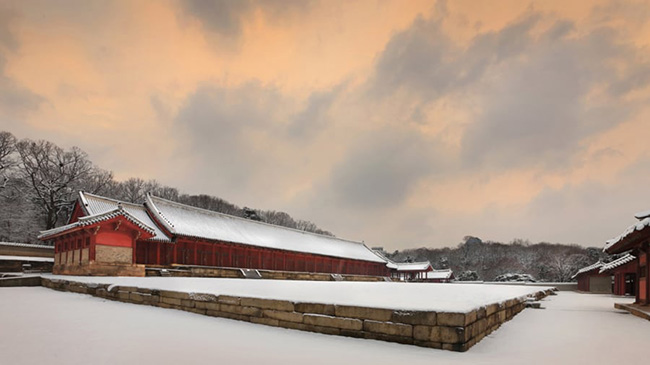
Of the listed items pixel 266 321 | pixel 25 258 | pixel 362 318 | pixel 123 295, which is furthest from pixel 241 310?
pixel 25 258

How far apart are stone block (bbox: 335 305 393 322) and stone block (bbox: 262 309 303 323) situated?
3.01 ft

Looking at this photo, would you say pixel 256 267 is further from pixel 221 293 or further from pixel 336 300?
pixel 336 300

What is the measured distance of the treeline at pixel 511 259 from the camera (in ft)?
185

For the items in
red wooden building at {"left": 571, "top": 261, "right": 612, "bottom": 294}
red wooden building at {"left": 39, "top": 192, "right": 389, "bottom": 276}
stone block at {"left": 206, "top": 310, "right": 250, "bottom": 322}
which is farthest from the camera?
red wooden building at {"left": 571, "top": 261, "right": 612, "bottom": 294}

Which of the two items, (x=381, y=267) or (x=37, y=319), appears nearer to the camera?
(x=37, y=319)

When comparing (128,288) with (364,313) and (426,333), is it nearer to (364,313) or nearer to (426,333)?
(364,313)

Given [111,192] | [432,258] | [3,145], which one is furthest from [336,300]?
[432,258]

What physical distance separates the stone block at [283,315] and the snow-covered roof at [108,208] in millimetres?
18614

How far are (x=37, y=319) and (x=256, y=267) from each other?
86.8 feet

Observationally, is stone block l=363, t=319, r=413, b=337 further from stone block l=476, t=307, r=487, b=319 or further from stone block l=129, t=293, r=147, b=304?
stone block l=129, t=293, r=147, b=304

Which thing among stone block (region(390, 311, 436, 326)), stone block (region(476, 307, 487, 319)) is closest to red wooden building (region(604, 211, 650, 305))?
stone block (region(476, 307, 487, 319))

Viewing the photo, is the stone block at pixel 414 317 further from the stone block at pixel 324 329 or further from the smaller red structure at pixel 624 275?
the smaller red structure at pixel 624 275

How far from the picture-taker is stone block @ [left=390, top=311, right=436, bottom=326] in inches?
223

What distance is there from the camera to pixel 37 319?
26.0ft
